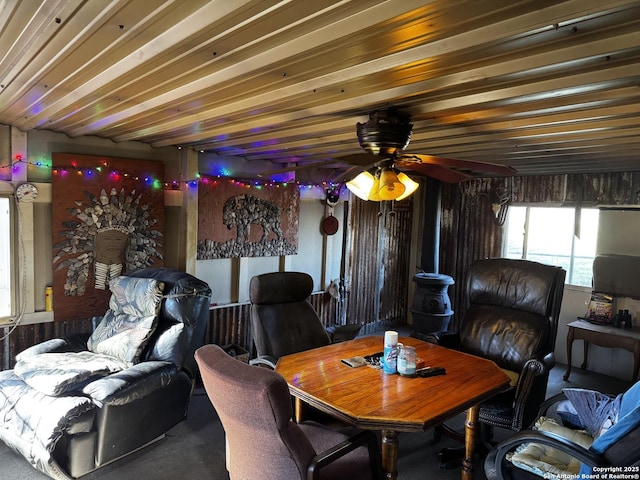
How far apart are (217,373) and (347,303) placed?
172 inches

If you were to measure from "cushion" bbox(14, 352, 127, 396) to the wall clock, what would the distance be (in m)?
1.36

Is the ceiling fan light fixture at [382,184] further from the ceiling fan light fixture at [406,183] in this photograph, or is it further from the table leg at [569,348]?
the table leg at [569,348]

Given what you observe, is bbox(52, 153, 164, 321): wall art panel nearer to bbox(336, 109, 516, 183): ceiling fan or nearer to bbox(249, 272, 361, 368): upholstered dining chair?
bbox(249, 272, 361, 368): upholstered dining chair

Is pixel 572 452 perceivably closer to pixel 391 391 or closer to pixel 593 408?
pixel 593 408

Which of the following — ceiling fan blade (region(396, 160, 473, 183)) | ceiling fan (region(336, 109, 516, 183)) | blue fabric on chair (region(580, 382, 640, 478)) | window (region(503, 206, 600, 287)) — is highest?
ceiling fan (region(336, 109, 516, 183))

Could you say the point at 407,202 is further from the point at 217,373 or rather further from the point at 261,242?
the point at 217,373

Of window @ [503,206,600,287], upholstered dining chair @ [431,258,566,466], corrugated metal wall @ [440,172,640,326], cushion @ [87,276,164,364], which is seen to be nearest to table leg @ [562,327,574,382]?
window @ [503,206,600,287]

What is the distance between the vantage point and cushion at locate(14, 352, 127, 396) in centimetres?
273

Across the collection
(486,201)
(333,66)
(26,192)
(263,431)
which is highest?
(333,66)

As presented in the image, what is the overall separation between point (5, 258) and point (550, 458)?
4222 mm

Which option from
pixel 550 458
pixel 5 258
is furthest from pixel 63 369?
pixel 550 458

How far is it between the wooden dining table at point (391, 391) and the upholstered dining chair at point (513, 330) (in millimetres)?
281

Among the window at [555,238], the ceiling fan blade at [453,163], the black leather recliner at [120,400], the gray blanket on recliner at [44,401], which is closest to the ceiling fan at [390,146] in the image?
the ceiling fan blade at [453,163]

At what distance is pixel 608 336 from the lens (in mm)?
4309
